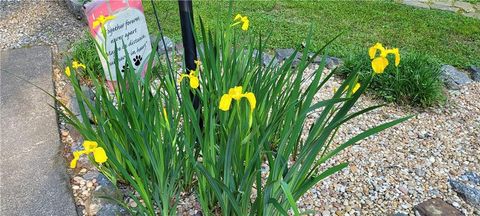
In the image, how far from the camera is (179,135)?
1.58 meters

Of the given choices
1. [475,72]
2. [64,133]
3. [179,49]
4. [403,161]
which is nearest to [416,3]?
[475,72]

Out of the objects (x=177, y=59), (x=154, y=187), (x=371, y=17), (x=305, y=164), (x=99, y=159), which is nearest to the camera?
(x=99, y=159)

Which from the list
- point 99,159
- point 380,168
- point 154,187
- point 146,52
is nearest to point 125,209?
point 154,187

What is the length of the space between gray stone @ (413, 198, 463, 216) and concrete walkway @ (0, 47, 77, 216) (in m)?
1.32

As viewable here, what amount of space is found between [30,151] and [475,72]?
2654 mm

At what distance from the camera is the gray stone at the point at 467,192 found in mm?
1845

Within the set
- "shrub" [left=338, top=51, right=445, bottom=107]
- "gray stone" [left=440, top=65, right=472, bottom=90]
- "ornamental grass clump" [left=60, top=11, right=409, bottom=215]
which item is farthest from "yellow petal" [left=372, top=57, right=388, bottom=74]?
"gray stone" [left=440, top=65, right=472, bottom=90]

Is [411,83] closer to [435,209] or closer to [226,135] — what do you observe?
[435,209]

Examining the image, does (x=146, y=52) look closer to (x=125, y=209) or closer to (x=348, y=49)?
(x=125, y=209)

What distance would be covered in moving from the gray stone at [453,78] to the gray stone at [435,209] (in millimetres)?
1180

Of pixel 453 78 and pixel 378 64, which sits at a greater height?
pixel 378 64

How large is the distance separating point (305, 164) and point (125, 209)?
0.75m

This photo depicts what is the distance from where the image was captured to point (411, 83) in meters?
2.57

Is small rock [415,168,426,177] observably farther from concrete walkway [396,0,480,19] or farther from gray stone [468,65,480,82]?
concrete walkway [396,0,480,19]
